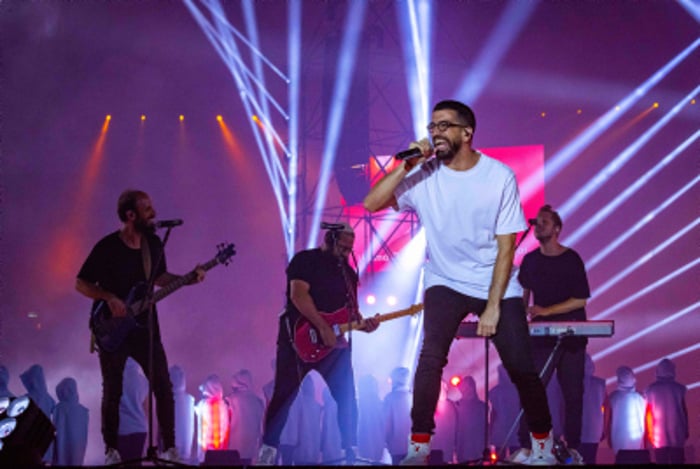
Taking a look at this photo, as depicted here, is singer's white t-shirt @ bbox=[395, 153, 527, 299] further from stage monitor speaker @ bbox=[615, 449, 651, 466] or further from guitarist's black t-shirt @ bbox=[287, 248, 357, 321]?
stage monitor speaker @ bbox=[615, 449, 651, 466]

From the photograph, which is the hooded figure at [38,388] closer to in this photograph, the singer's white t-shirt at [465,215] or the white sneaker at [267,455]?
the white sneaker at [267,455]

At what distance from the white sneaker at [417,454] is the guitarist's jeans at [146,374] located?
2100 mm

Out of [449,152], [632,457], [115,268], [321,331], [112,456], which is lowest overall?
[112,456]

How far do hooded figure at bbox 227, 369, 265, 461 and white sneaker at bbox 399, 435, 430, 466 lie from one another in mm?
4635

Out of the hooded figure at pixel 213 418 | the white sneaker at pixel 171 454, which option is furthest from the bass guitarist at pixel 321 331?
the hooded figure at pixel 213 418

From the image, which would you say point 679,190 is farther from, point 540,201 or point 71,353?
point 71,353

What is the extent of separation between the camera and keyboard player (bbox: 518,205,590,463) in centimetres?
616

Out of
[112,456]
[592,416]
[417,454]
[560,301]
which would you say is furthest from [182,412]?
[417,454]

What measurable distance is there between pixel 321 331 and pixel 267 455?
1035 mm

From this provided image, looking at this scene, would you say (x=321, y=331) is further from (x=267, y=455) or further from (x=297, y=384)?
(x=267, y=455)

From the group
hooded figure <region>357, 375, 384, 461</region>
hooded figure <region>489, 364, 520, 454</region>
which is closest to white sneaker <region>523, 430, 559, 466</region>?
hooded figure <region>489, 364, 520, 454</region>

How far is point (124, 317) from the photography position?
18.0ft

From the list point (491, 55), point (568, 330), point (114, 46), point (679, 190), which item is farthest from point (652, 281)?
point (114, 46)

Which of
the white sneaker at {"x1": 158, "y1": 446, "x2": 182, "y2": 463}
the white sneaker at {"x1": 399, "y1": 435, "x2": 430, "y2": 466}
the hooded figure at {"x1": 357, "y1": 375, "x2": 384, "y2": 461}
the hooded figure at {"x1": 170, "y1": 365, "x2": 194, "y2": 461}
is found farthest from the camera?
Answer: the hooded figure at {"x1": 170, "y1": 365, "x2": 194, "y2": 461}
